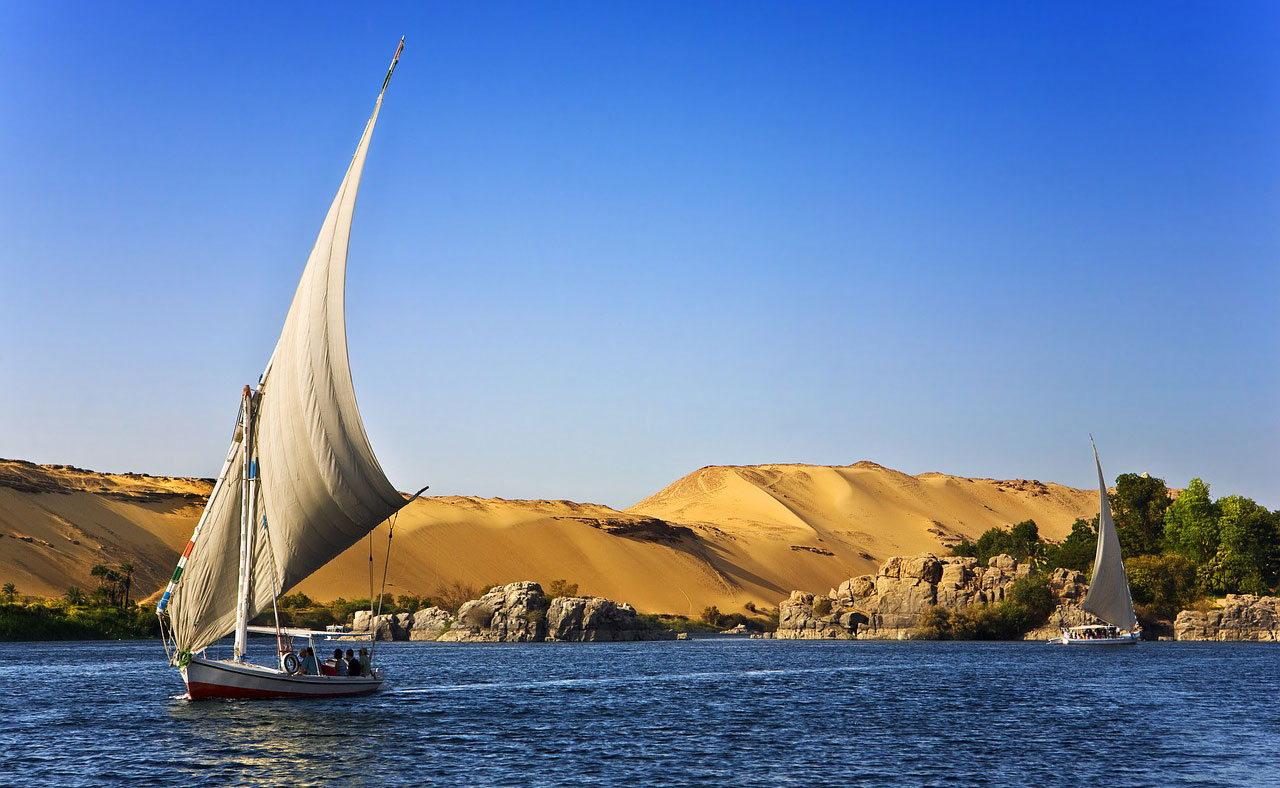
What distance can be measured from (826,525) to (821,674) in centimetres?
14206

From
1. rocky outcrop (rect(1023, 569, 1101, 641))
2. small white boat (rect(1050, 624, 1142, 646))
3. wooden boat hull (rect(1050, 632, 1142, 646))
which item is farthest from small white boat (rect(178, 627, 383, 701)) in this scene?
rocky outcrop (rect(1023, 569, 1101, 641))

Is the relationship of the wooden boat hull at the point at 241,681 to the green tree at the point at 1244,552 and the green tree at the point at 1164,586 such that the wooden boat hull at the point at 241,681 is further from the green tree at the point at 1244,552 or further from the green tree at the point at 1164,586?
the green tree at the point at 1244,552

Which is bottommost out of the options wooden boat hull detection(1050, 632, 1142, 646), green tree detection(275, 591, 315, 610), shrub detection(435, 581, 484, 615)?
wooden boat hull detection(1050, 632, 1142, 646)

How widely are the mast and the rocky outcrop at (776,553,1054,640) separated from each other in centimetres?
6702

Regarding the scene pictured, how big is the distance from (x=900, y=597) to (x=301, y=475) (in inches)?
2724

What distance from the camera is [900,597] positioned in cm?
9406

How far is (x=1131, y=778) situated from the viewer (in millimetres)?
25562

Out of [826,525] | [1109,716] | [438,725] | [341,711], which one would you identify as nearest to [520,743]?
[438,725]

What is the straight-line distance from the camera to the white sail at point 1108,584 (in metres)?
79.6

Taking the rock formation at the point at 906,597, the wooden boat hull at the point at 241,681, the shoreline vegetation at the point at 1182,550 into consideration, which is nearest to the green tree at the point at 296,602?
the rock formation at the point at 906,597

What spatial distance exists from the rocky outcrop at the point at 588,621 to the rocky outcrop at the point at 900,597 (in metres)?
14.2

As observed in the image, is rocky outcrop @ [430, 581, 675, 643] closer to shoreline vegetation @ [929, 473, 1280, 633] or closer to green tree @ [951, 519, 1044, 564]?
shoreline vegetation @ [929, 473, 1280, 633]

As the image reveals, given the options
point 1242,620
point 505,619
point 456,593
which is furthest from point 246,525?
point 456,593

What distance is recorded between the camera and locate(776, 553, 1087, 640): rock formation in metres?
92.0
